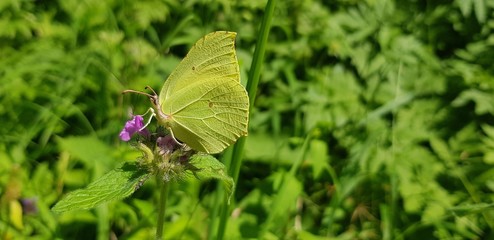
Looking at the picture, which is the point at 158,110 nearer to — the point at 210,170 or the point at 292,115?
the point at 210,170

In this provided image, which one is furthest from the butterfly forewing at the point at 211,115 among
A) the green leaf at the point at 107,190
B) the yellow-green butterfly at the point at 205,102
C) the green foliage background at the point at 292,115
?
the green foliage background at the point at 292,115

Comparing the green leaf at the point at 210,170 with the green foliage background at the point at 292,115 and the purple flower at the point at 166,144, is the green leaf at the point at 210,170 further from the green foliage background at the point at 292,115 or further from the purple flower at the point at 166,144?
the green foliage background at the point at 292,115

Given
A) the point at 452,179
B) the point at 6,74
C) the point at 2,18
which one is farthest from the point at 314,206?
the point at 2,18

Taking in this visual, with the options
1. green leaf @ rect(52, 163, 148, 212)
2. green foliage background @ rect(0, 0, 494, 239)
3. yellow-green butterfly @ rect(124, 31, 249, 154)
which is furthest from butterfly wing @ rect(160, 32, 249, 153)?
green foliage background @ rect(0, 0, 494, 239)

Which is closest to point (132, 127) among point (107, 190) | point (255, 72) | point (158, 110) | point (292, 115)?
point (158, 110)

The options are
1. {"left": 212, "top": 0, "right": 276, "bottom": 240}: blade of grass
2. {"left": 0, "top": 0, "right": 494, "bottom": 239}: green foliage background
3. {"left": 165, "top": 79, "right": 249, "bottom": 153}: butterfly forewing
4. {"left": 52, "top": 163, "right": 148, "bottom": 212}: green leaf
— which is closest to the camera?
{"left": 52, "top": 163, "right": 148, "bottom": 212}: green leaf

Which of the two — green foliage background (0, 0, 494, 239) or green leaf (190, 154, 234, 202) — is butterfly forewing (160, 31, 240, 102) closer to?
green leaf (190, 154, 234, 202)
